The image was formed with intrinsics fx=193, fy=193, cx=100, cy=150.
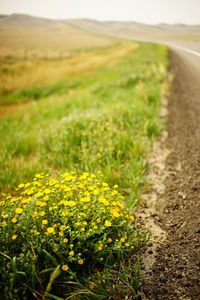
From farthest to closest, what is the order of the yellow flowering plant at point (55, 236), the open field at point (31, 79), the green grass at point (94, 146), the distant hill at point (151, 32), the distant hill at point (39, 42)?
the distant hill at point (151, 32)
the distant hill at point (39, 42)
the open field at point (31, 79)
the green grass at point (94, 146)
the yellow flowering plant at point (55, 236)

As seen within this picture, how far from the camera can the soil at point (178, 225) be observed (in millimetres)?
1614

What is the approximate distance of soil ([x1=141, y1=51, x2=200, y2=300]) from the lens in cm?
161

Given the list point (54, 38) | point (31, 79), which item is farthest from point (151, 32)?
point (31, 79)

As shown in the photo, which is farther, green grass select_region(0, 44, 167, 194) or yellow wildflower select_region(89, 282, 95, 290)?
green grass select_region(0, 44, 167, 194)

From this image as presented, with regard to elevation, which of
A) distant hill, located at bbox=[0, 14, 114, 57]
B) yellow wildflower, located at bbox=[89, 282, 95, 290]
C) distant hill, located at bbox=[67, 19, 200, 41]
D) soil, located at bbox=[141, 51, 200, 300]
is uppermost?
distant hill, located at bbox=[67, 19, 200, 41]

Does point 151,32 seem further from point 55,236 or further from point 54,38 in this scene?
point 55,236

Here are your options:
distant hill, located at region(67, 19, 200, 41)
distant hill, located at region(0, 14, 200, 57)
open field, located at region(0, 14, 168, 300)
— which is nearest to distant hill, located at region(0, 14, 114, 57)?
distant hill, located at region(0, 14, 200, 57)

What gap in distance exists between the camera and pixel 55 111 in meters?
7.15

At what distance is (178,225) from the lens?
219 cm

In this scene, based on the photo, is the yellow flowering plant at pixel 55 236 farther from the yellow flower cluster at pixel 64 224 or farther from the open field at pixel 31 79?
the open field at pixel 31 79

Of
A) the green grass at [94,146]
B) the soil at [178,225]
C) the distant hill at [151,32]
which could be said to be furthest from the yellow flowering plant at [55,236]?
the distant hill at [151,32]

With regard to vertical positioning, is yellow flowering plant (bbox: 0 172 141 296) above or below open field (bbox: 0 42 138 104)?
below

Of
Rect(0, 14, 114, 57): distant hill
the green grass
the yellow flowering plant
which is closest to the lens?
the yellow flowering plant

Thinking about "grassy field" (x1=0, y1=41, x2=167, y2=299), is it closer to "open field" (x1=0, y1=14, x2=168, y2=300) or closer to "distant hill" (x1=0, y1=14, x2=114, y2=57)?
"open field" (x1=0, y1=14, x2=168, y2=300)
